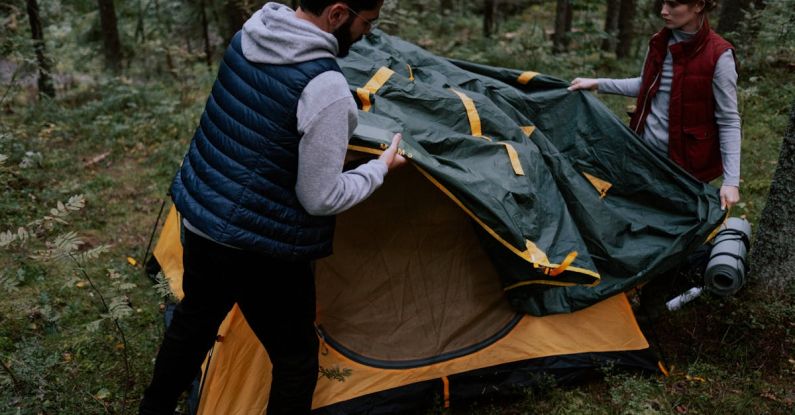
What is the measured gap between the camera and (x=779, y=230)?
3.27 metres

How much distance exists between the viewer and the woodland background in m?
2.98

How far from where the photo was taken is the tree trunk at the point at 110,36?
10102 mm

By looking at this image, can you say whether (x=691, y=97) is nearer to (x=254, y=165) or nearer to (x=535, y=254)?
(x=535, y=254)

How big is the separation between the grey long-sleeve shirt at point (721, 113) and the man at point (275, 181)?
5.40 feet

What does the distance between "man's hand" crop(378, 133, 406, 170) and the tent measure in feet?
0.74

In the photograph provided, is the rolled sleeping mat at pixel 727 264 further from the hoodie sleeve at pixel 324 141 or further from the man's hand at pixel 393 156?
the hoodie sleeve at pixel 324 141

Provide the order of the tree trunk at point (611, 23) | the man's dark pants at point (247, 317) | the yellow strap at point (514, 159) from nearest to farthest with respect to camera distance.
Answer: the man's dark pants at point (247, 317), the yellow strap at point (514, 159), the tree trunk at point (611, 23)

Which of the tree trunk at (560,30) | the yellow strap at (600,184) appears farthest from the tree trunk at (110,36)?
the yellow strap at (600,184)

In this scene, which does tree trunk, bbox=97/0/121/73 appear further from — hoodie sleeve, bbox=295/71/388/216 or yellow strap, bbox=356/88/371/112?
hoodie sleeve, bbox=295/71/388/216

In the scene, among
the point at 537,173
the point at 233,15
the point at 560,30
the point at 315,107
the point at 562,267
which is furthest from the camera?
the point at 560,30

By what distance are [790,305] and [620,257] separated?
1.09 m

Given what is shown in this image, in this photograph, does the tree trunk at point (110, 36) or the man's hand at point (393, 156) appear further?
the tree trunk at point (110, 36)

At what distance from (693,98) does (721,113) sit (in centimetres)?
15

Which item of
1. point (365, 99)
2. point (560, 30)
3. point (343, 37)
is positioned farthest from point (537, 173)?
point (560, 30)
